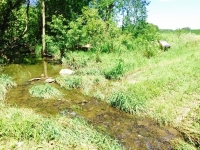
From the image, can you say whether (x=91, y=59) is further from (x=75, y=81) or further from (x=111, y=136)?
(x=111, y=136)

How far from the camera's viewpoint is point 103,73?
53.6 feet

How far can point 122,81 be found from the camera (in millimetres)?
14930

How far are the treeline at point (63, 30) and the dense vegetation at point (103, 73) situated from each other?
9cm

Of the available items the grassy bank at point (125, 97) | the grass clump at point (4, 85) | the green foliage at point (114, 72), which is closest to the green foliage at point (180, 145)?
the grassy bank at point (125, 97)

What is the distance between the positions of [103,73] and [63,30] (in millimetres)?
8985

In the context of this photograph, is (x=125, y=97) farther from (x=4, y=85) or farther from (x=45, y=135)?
(x=4, y=85)

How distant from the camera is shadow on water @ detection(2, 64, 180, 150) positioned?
870 centimetres

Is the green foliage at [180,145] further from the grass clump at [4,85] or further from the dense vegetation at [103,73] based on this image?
the grass clump at [4,85]

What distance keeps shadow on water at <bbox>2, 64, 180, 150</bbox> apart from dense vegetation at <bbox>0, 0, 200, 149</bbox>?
46cm

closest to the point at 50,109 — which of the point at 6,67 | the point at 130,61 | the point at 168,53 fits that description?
the point at 130,61

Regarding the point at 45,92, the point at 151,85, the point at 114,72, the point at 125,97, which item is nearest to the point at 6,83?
the point at 45,92

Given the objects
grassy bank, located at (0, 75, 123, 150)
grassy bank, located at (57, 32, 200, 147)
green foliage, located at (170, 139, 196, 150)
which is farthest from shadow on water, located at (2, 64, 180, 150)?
grassy bank, located at (0, 75, 123, 150)

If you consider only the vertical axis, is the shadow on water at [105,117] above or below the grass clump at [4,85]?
below

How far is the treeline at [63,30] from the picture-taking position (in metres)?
23.4
